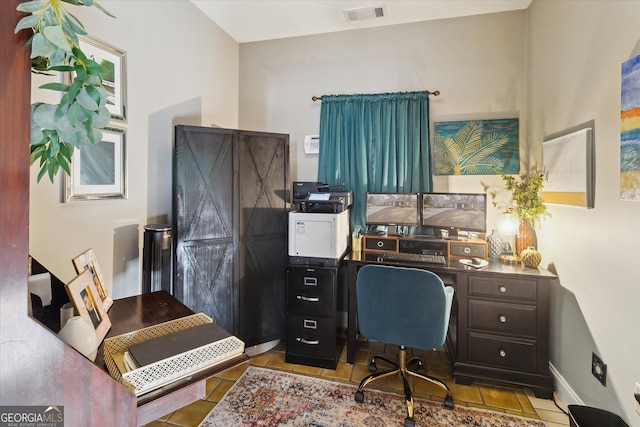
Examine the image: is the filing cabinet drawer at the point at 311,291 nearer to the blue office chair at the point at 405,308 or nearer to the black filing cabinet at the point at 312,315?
the black filing cabinet at the point at 312,315

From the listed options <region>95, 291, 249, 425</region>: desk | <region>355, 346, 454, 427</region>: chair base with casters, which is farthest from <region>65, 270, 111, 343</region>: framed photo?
<region>355, 346, 454, 427</region>: chair base with casters

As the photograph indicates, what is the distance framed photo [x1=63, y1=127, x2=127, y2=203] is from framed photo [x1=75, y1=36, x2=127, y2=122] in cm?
13

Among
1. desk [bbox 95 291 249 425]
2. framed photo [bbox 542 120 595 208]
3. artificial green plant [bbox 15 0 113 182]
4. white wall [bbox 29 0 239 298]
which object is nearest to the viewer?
artificial green plant [bbox 15 0 113 182]

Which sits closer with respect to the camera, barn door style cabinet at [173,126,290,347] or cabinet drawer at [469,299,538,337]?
cabinet drawer at [469,299,538,337]

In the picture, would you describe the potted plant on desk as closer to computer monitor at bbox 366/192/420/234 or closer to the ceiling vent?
computer monitor at bbox 366/192/420/234

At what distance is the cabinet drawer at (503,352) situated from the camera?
2.13 meters

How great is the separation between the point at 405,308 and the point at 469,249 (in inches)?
36.9

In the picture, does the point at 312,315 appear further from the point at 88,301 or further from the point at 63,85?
the point at 63,85

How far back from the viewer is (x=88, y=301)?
3.51ft

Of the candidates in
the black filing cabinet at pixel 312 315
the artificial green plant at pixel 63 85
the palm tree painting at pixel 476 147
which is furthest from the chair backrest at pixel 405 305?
the artificial green plant at pixel 63 85

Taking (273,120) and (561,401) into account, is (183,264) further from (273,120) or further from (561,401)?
(561,401)

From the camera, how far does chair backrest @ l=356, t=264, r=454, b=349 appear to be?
189 centimetres

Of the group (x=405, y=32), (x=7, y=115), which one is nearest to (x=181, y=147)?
(x=7, y=115)

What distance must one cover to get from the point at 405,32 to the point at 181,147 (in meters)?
2.29
